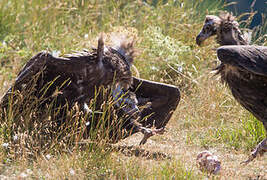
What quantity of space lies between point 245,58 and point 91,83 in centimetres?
174

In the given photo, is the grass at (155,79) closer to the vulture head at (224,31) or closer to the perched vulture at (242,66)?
the vulture head at (224,31)

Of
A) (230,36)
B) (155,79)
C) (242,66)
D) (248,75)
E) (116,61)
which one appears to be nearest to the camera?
(242,66)

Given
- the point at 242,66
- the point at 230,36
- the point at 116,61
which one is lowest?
the point at 116,61

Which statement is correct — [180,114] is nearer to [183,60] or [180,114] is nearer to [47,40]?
[183,60]

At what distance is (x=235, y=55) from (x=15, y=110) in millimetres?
2391

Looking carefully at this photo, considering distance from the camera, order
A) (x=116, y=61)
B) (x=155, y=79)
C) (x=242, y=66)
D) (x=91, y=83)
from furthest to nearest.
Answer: (x=155, y=79), (x=116, y=61), (x=91, y=83), (x=242, y=66)

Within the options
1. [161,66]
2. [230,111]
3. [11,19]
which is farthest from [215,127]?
[11,19]

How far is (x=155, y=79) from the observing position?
7730 millimetres

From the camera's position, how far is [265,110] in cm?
439

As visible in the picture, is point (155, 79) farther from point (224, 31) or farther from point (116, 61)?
point (224, 31)

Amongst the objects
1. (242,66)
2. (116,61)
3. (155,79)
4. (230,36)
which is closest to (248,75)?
(242,66)

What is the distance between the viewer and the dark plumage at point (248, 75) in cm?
415

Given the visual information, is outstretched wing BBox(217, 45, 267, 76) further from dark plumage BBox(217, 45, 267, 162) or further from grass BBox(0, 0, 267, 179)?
grass BBox(0, 0, 267, 179)

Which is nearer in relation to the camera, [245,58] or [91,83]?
[245,58]
